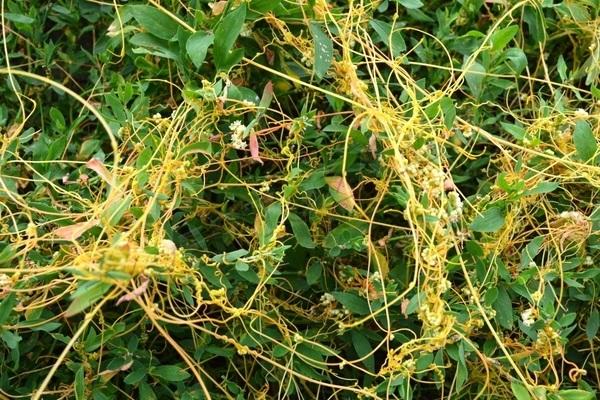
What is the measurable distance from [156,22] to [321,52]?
11.5 inches

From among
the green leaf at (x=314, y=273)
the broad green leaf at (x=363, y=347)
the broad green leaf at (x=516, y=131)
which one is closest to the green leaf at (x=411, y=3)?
the broad green leaf at (x=516, y=131)

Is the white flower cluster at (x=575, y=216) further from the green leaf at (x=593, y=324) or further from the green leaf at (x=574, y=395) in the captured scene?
Result: the green leaf at (x=574, y=395)

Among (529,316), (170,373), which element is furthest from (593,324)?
(170,373)

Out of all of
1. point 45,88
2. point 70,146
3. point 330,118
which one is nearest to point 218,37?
point 330,118

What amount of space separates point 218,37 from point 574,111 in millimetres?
703

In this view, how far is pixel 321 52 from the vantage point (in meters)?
1.42

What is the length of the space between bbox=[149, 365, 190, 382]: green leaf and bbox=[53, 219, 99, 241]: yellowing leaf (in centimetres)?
26

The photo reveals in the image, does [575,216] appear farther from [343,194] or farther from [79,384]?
[79,384]

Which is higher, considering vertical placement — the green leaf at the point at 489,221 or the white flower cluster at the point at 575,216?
the green leaf at the point at 489,221

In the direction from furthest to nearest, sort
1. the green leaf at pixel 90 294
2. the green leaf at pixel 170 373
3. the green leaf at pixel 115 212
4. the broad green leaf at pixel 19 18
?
the broad green leaf at pixel 19 18 < the green leaf at pixel 170 373 < the green leaf at pixel 115 212 < the green leaf at pixel 90 294

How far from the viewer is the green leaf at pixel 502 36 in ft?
4.84

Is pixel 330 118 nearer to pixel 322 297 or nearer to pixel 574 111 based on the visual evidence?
pixel 322 297

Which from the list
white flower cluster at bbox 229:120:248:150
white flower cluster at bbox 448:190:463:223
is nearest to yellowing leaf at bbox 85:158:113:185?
white flower cluster at bbox 229:120:248:150

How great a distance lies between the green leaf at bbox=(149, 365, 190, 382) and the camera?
1.33m
